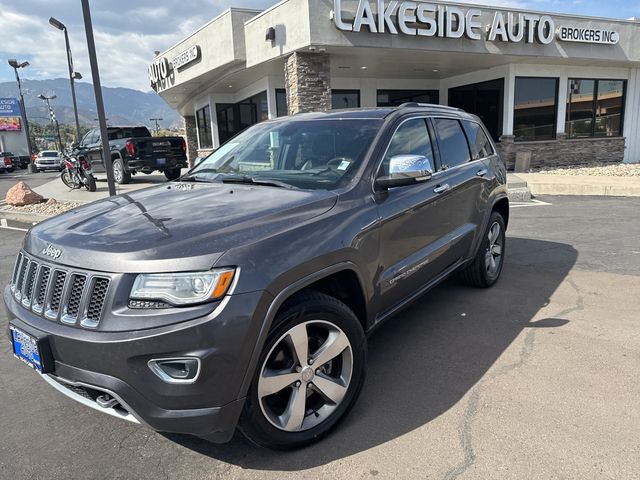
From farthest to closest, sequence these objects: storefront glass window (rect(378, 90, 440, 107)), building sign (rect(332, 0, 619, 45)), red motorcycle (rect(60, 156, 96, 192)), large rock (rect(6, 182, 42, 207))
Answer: storefront glass window (rect(378, 90, 440, 107)) → red motorcycle (rect(60, 156, 96, 192)) → building sign (rect(332, 0, 619, 45)) → large rock (rect(6, 182, 42, 207))

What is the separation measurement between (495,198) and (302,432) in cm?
340

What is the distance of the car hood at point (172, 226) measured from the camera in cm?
214

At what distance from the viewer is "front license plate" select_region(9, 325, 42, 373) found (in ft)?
7.54

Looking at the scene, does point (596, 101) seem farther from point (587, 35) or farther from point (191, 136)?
point (191, 136)

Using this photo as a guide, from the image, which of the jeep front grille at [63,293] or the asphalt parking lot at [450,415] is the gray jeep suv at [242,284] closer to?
the jeep front grille at [63,293]

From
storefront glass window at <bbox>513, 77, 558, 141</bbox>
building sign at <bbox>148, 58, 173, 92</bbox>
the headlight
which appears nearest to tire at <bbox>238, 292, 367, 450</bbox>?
the headlight

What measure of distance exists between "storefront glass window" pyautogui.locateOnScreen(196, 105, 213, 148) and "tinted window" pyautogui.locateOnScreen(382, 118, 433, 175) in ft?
62.6

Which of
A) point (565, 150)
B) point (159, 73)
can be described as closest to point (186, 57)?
point (159, 73)

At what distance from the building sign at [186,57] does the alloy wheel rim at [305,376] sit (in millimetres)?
15996

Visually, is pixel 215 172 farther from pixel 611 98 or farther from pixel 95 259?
pixel 611 98

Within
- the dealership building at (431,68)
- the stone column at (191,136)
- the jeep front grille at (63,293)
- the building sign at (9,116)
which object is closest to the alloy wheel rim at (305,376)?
the jeep front grille at (63,293)

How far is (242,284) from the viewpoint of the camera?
2133 millimetres

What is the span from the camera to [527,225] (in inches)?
330

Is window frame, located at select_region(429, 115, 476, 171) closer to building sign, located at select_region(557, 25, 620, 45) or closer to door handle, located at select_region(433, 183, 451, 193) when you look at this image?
door handle, located at select_region(433, 183, 451, 193)
